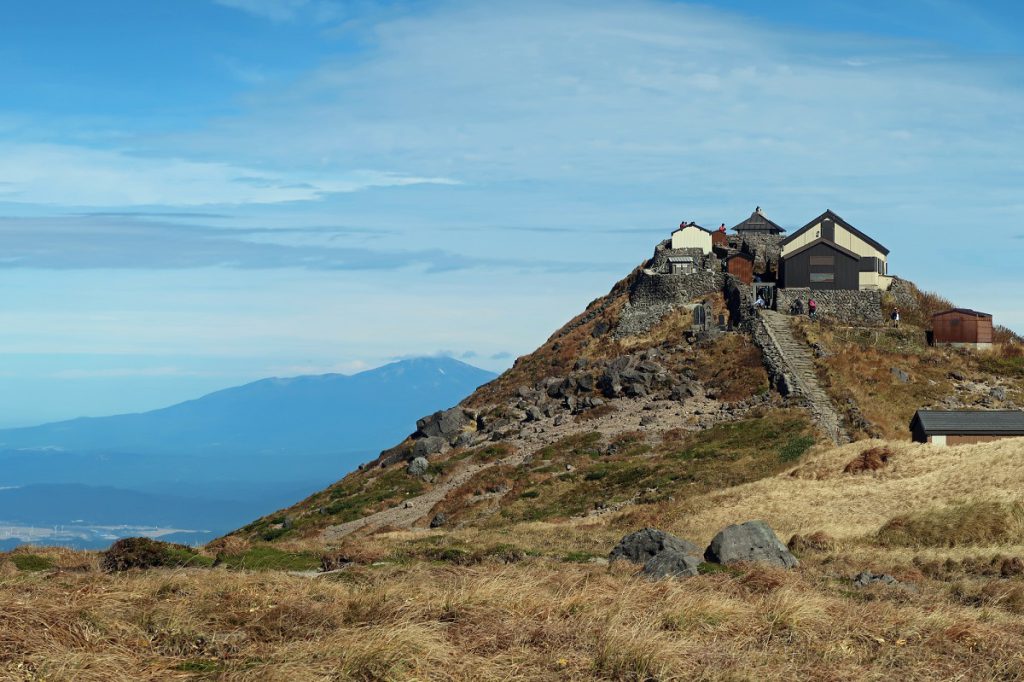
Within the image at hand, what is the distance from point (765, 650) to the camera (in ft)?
52.5

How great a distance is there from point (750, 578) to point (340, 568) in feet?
36.2

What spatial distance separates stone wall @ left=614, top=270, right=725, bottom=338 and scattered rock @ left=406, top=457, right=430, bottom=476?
2960 cm

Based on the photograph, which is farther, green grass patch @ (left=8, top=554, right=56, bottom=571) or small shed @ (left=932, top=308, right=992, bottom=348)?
small shed @ (left=932, top=308, right=992, bottom=348)

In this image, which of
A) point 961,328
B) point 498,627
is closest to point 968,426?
point 961,328

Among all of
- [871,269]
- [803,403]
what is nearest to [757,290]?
[871,269]

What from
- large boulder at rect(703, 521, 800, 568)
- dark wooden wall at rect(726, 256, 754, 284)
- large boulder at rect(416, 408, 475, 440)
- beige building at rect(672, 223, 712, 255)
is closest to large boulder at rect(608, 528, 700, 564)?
large boulder at rect(703, 521, 800, 568)

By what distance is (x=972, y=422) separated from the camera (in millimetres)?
52594

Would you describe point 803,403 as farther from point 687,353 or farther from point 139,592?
point 139,592

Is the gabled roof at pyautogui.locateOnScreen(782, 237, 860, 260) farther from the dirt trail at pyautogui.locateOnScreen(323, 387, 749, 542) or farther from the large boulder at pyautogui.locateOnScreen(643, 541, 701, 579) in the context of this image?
the large boulder at pyautogui.locateOnScreen(643, 541, 701, 579)

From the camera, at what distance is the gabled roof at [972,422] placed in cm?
5191

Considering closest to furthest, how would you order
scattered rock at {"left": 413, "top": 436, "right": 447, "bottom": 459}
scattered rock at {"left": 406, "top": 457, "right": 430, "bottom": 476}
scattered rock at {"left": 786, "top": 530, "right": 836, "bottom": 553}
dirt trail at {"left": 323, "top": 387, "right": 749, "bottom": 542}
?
scattered rock at {"left": 786, "top": 530, "right": 836, "bottom": 553} < dirt trail at {"left": 323, "top": 387, "right": 749, "bottom": 542} < scattered rock at {"left": 406, "top": 457, "right": 430, "bottom": 476} < scattered rock at {"left": 413, "top": 436, "right": 447, "bottom": 459}

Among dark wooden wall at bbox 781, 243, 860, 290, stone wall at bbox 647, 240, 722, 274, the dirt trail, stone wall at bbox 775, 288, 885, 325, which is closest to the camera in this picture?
the dirt trail

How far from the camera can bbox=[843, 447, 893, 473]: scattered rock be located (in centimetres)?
4581

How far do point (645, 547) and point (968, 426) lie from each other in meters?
30.4
